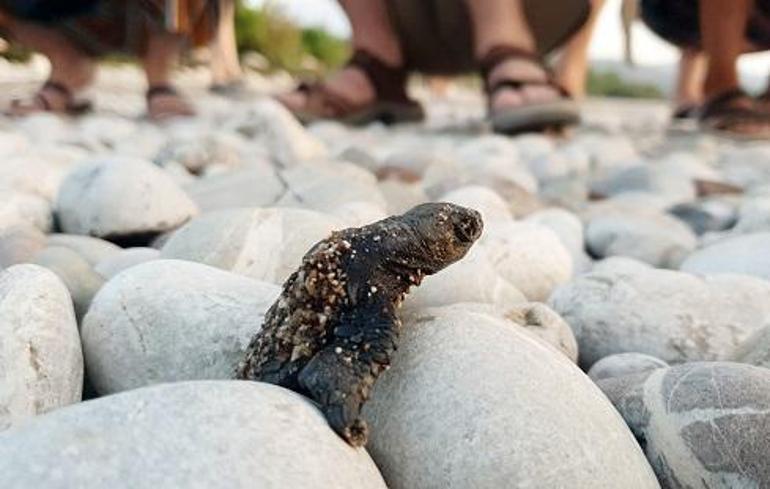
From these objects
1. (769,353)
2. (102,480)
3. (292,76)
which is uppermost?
(102,480)

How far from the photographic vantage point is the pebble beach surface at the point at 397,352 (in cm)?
84

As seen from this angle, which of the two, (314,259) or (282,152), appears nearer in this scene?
(314,259)

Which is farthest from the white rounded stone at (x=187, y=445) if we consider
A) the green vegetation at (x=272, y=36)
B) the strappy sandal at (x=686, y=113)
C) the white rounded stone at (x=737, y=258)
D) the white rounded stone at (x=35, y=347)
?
the green vegetation at (x=272, y=36)

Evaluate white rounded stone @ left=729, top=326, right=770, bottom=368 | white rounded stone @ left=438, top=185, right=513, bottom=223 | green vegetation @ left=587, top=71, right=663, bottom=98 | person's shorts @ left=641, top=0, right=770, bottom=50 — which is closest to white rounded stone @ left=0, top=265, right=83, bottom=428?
white rounded stone @ left=729, top=326, right=770, bottom=368

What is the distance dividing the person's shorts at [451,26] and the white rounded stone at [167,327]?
11.7 ft

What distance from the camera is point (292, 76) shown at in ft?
41.2

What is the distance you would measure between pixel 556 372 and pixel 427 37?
→ 13.3 feet

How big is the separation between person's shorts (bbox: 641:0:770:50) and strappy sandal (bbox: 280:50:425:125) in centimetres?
194

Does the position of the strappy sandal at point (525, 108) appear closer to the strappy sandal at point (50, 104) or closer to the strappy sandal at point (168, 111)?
the strappy sandal at point (168, 111)

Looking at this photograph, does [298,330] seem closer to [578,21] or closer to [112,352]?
[112,352]

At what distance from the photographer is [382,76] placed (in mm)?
4812

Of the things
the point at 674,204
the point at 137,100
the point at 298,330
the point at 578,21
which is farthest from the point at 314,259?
the point at 137,100

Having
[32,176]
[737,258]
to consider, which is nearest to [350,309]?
[737,258]

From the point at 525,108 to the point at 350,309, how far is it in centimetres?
307
